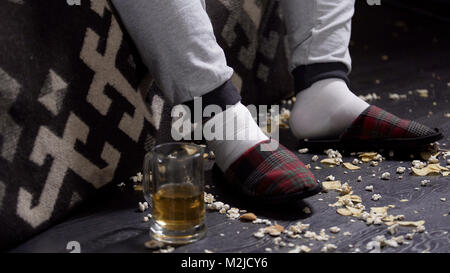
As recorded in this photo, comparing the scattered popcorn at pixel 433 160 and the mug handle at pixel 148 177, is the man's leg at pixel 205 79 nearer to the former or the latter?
the mug handle at pixel 148 177

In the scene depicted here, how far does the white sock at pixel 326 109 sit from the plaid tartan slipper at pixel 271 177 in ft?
0.74

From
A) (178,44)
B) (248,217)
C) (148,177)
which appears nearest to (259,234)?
(248,217)

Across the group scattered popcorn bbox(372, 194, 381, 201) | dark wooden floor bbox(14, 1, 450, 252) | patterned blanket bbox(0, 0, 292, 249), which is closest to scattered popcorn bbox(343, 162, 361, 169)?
dark wooden floor bbox(14, 1, 450, 252)

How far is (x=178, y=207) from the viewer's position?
0.89 meters

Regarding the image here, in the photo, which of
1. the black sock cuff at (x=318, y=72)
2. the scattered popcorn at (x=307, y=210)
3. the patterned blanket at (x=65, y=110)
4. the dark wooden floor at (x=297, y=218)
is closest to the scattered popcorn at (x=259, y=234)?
the dark wooden floor at (x=297, y=218)

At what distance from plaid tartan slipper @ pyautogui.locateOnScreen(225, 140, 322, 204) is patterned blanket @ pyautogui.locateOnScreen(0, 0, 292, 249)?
0.22 m

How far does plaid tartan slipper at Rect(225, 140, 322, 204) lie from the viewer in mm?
995

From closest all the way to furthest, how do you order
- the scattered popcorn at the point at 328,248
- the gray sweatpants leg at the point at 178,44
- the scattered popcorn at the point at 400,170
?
the scattered popcorn at the point at 328,248
the gray sweatpants leg at the point at 178,44
the scattered popcorn at the point at 400,170

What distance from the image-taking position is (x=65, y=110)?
39.0 inches

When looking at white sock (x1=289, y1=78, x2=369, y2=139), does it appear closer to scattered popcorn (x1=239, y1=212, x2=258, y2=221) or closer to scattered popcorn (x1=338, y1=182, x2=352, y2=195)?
scattered popcorn (x1=338, y1=182, x2=352, y2=195)

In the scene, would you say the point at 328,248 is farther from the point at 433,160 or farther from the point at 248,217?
the point at 433,160

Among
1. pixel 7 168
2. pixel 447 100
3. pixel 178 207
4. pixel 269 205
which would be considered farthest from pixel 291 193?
pixel 447 100

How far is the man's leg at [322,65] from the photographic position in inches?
49.4

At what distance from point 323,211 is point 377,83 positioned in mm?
869
